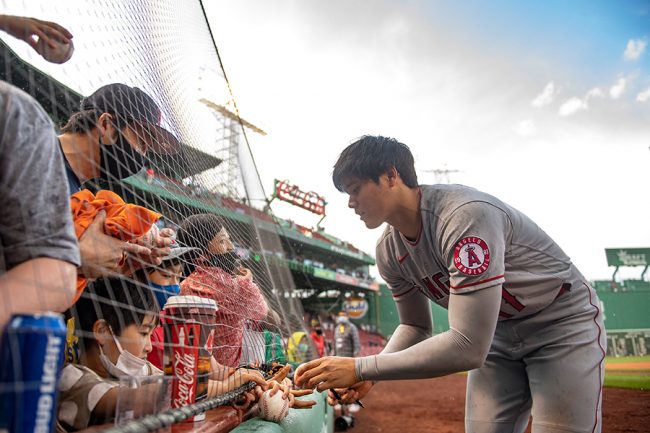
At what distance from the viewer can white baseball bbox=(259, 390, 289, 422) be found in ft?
4.66

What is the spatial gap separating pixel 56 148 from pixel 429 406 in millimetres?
6944

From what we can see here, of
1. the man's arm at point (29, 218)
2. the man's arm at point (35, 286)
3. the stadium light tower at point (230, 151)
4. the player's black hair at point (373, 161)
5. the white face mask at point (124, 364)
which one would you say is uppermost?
the stadium light tower at point (230, 151)

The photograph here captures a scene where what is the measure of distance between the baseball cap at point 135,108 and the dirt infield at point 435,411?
15.0 feet

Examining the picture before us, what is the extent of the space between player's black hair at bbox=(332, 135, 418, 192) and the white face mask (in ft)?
3.12

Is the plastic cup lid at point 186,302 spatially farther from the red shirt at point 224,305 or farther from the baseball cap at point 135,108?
the baseball cap at point 135,108

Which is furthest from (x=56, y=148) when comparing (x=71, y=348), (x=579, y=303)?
(x=579, y=303)

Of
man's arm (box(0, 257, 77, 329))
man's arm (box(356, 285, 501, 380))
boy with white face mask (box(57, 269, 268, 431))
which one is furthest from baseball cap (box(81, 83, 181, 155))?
man's arm (box(356, 285, 501, 380))

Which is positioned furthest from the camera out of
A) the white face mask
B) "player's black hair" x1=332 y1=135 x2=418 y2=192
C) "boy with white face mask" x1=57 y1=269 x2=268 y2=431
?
"player's black hair" x1=332 y1=135 x2=418 y2=192

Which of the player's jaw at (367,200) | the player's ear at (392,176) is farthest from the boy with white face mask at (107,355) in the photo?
the player's ear at (392,176)

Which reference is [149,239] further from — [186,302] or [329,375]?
[329,375]

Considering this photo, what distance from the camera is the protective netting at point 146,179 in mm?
1189

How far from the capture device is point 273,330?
7.38 ft

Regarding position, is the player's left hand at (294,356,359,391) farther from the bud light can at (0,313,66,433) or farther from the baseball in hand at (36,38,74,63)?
the baseball in hand at (36,38,74,63)

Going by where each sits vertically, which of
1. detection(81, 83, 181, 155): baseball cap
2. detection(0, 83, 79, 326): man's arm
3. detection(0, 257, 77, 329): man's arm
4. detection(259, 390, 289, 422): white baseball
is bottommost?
detection(259, 390, 289, 422): white baseball
